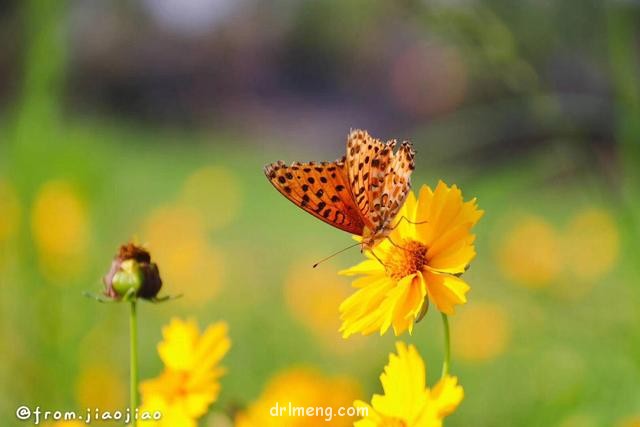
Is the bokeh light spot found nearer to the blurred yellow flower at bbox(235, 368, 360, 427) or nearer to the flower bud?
the blurred yellow flower at bbox(235, 368, 360, 427)

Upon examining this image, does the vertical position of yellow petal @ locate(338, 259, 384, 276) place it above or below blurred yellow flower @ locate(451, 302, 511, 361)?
below

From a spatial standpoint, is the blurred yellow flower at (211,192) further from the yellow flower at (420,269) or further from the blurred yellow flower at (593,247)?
the yellow flower at (420,269)

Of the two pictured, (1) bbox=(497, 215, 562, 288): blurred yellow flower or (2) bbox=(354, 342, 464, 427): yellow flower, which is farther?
(1) bbox=(497, 215, 562, 288): blurred yellow flower

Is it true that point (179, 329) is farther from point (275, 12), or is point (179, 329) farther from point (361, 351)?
point (275, 12)

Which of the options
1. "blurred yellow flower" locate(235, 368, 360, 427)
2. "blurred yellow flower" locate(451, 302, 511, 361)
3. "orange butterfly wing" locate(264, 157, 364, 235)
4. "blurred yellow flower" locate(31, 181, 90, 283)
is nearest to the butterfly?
"orange butterfly wing" locate(264, 157, 364, 235)

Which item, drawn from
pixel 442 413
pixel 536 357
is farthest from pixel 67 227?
pixel 442 413

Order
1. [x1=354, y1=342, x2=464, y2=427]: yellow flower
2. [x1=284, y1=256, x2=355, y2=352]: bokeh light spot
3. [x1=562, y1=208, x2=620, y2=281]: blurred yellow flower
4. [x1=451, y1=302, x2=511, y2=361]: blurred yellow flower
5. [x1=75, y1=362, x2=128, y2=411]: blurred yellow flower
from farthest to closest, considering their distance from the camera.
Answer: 1. [x1=562, y1=208, x2=620, y2=281]: blurred yellow flower
2. [x1=284, y1=256, x2=355, y2=352]: bokeh light spot
3. [x1=451, y1=302, x2=511, y2=361]: blurred yellow flower
4. [x1=75, y1=362, x2=128, y2=411]: blurred yellow flower
5. [x1=354, y1=342, x2=464, y2=427]: yellow flower
